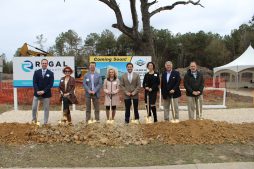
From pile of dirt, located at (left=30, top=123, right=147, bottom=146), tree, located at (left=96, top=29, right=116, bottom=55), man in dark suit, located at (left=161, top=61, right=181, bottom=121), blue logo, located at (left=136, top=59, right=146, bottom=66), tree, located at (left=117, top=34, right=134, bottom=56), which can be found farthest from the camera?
tree, located at (left=96, top=29, right=116, bottom=55)

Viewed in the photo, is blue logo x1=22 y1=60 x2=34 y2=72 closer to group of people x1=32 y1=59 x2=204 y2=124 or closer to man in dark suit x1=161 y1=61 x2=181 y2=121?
group of people x1=32 y1=59 x2=204 y2=124

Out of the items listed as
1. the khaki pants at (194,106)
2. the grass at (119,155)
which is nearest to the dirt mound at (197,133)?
the grass at (119,155)

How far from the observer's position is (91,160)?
7156 mm

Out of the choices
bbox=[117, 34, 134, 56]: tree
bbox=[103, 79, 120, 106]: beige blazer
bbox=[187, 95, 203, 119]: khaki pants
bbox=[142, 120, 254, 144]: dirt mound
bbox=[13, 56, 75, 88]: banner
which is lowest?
bbox=[142, 120, 254, 144]: dirt mound

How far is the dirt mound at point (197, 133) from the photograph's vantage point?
816 centimetres

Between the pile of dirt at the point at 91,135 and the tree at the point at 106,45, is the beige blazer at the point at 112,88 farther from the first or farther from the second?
the tree at the point at 106,45

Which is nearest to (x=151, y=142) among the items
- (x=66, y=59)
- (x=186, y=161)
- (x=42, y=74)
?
(x=186, y=161)

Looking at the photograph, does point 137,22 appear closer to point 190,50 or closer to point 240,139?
point 240,139

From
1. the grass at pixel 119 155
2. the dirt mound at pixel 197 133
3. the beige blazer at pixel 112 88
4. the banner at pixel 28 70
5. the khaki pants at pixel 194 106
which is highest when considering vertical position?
the banner at pixel 28 70

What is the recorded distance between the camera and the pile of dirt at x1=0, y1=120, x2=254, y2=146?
806 cm

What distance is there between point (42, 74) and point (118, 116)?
149 inches

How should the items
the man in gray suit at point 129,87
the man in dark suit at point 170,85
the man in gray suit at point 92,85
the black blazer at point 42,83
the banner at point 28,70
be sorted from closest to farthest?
the black blazer at point 42,83 < the man in dark suit at point 170,85 < the man in gray suit at point 129,87 < the man in gray suit at point 92,85 < the banner at point 28,70

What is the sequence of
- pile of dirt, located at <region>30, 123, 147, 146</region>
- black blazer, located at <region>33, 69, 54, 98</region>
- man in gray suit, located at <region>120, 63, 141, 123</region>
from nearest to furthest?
1. pile of dirt, located at <region>30, 123, 147, 146</region>
2. black blazer, located at <region>33, 69, 54, 98</region>
3. man in gray suit, located at <region>120, 63, 141, 123</region>

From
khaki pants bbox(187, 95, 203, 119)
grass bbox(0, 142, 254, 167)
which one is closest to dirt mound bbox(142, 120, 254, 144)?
grass bbox(0, 142, 254, 167)
